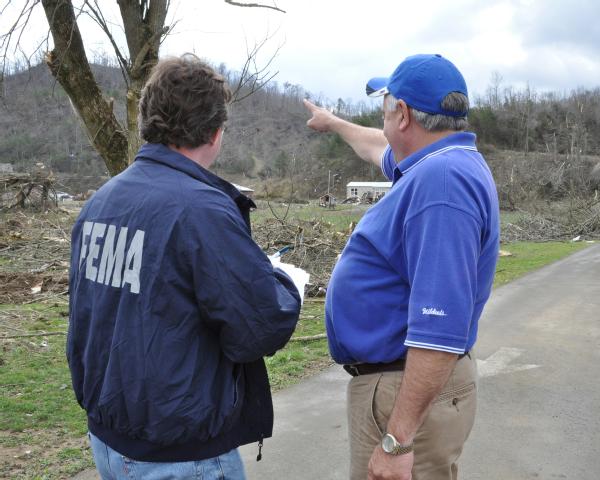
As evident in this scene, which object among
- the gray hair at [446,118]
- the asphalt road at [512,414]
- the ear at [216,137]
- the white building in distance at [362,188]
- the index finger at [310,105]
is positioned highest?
the index finger at [310,105]

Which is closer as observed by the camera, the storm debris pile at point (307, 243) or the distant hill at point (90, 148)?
the storm debris pile at point (307, 243)

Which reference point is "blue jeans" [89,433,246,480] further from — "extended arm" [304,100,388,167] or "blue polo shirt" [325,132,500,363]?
"extended arm" [304,100,388,167]

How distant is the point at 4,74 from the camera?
5793 mm

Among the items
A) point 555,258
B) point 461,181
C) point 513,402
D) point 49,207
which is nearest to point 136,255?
point 461,181

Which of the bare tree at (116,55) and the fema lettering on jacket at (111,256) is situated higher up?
the bare tree at (116,55)

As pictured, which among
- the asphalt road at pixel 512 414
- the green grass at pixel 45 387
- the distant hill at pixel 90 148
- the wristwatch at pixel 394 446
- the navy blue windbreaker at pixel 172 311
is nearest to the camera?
the navy blue windbreaker at pixel 172 311

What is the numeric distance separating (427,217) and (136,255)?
0.93m

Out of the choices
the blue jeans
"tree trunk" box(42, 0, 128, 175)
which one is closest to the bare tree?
"tree trunk" box(42, 0, 128, 175)

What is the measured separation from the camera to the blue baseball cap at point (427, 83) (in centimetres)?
221

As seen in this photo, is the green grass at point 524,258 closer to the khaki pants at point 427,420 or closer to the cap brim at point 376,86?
the cap brim at point 376,86

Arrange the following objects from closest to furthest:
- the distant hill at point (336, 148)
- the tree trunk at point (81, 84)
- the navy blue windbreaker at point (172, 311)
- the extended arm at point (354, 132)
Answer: the navy blue windbreaker at point (172, 311) < the extended arm at point (354, 132) < the tree trunk at point (81, 84) < the distant hill at point (336, 148)

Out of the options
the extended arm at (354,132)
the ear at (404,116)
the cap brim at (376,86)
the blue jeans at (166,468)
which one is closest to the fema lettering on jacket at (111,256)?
the blue jeans at (166,468)

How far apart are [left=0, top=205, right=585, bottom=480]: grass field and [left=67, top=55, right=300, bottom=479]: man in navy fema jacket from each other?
2492 mm

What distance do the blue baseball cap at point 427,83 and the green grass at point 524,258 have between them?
975 cm
